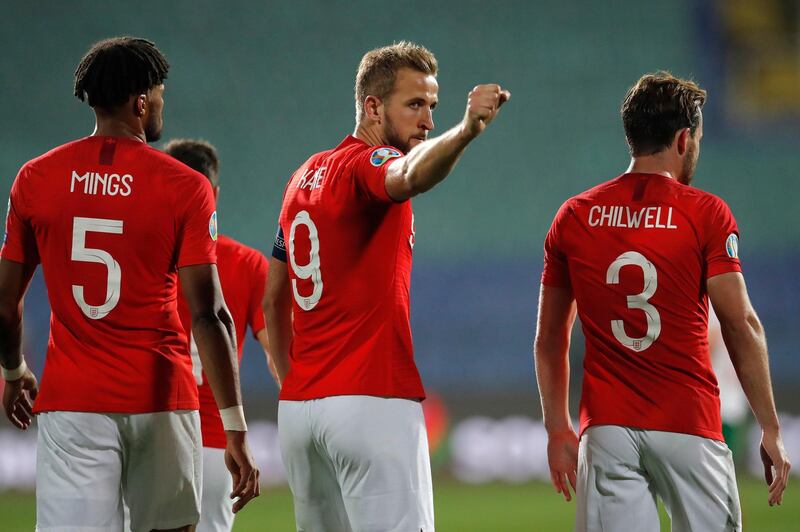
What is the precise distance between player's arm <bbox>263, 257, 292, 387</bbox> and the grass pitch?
4.50 metres

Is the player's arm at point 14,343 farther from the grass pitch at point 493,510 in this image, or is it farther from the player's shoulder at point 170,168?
the grass pitch at point 493,510

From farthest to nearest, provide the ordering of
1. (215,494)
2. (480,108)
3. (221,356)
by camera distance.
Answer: (215,494) < (221,356) < (480,108)

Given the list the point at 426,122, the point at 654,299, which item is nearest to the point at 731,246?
the point at 654,299

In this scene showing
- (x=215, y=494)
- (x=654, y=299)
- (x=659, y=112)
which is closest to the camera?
(x=654, y=299)

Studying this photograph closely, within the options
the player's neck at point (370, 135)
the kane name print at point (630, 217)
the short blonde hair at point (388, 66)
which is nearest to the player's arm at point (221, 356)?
the player's neck at point (370, 135)

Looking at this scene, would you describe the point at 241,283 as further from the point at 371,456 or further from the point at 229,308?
the point at 371,456

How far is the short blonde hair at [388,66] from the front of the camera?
10.7ft

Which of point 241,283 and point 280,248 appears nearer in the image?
point 280,248

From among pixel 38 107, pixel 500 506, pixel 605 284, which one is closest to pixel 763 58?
pixel 500 506

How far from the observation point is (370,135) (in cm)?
329

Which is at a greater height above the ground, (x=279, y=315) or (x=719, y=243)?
(x=719, y=243)

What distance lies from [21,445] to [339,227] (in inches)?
314

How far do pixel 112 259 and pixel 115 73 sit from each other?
559 mm

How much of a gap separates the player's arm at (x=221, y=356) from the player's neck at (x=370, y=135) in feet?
1.95
